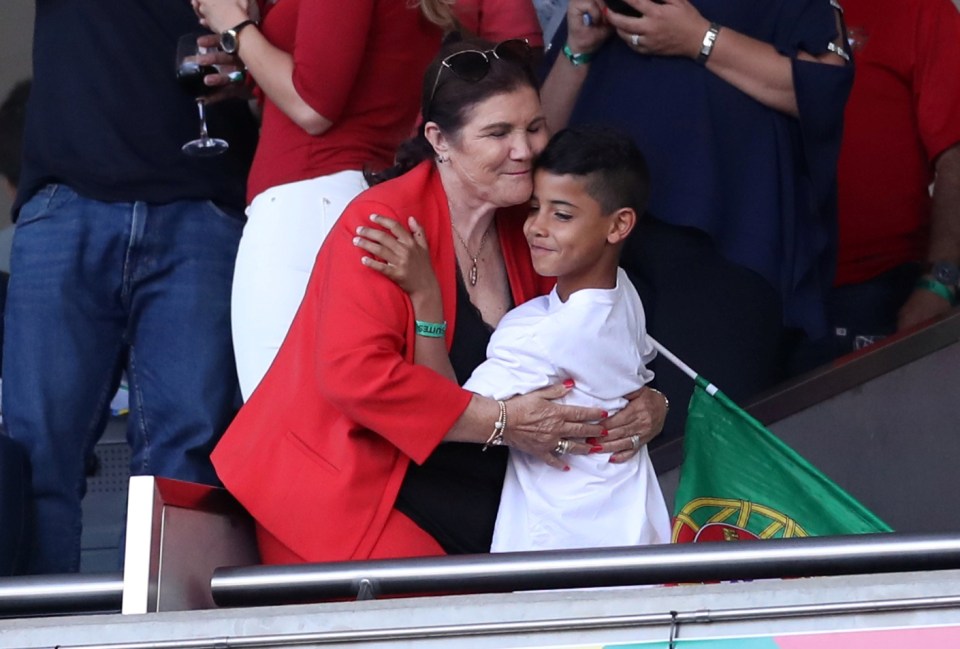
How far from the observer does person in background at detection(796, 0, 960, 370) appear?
12.8ft

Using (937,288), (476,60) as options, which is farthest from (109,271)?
(937,288)

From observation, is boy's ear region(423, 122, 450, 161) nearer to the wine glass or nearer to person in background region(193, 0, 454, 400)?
person in background region(193, 0, 454, 400)

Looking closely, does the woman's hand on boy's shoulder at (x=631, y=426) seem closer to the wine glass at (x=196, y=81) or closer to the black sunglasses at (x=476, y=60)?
the black sunglasses at (x=476, y=60)

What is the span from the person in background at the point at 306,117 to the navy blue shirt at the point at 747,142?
0.40 metres

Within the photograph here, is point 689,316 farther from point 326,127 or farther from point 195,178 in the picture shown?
point 195,178

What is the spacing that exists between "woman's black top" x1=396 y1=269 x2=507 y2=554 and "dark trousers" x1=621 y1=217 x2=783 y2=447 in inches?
20.9

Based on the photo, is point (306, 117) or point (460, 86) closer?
point (460, 86)

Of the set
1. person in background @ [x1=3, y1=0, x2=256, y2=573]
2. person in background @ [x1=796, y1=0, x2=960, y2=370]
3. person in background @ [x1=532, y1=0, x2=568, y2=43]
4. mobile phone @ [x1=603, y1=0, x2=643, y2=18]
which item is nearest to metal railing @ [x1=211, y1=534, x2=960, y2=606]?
person in background @ [x1=3, y1=0, x2=256, y2=573]

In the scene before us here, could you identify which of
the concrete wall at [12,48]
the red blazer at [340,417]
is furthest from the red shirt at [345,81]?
the concrete wall at [12,48]

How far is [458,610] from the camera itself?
1.86 metres

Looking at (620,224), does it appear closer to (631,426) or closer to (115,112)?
(631,426)

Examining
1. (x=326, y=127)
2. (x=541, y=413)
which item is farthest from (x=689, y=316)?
(x=326, y=127)

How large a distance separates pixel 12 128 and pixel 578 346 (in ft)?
10.7

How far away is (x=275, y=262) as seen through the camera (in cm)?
297
